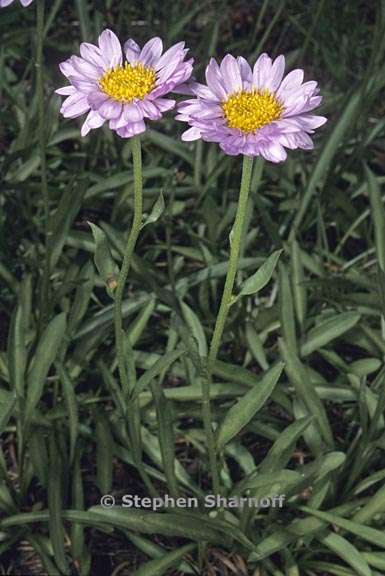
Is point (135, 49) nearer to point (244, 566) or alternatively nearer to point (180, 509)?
point (180, 509)

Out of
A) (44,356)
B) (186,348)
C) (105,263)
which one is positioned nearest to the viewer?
(105,263)

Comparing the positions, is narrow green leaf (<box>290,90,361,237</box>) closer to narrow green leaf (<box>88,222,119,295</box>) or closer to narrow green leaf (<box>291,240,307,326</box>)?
narrow green leaf (<box>291,240,307,326</box>)

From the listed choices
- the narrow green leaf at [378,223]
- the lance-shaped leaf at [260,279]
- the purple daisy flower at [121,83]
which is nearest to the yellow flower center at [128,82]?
the purple daisy flower at [121,83]

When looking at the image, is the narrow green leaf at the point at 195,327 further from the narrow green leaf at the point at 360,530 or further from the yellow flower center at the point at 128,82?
the yellow flower center at the point at 128,82

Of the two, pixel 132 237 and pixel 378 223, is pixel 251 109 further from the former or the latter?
pixel 378 223

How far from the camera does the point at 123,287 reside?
213 cm

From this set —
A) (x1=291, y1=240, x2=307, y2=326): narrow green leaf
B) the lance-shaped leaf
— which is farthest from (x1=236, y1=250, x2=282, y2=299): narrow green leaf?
(x1=291, y1=240, x2=307, y2=326): narrow green leaf

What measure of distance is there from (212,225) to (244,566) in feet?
3.73

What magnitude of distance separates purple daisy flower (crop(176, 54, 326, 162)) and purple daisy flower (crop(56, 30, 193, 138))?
67 millimetres

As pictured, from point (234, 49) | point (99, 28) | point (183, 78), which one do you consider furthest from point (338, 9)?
point (183, 78)

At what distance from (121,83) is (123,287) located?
534 millimetres

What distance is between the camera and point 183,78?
67.4 inches

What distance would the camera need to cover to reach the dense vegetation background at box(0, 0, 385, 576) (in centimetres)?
221

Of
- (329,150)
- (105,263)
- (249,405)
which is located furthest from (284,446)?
(329,150)
